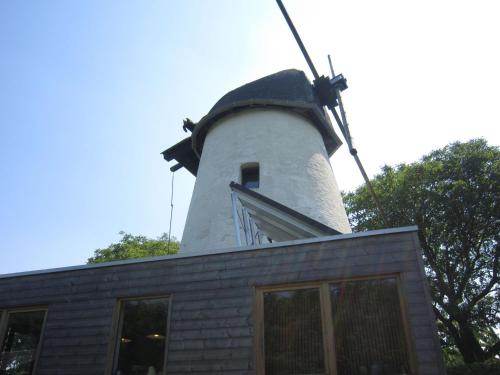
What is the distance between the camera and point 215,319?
5.86m

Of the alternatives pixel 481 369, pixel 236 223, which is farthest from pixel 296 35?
pixel 481 369

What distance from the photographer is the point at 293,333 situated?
18.0 ft

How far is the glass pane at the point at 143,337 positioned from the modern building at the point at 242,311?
0.05ft

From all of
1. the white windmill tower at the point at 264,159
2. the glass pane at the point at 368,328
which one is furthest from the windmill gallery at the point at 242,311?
the white windmill tower at the point at 264,159

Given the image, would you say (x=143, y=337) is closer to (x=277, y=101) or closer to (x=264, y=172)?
(x=264, y=172)

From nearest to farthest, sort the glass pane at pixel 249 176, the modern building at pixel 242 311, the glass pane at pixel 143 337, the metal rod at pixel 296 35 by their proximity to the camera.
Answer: the modern building at pixel 242 311 < the glass pane at pixel 143 337 < the metal rod at pixel 296 35 < the glass pane at pixel 249 176

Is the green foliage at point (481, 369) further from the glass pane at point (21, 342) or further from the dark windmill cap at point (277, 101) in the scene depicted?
the glass pane at point (21, 342)

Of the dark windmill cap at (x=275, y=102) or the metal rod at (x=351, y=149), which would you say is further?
the dark windmill cap at (x=275, y=102)

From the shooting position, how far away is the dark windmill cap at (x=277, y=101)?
42.1 feet

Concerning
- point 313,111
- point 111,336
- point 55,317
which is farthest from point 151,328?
point 313,111

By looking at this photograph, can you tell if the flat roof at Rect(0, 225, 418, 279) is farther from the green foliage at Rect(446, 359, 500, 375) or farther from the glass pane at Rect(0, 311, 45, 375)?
the green foliage at Rect(446, 359, 500, 375)

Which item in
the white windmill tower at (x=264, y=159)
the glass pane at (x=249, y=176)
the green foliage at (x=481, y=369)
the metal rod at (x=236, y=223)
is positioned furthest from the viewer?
the green foliage at (x=481, y=369)

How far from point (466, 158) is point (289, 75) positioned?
34.3 ft

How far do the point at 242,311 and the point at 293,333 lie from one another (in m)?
0.75
